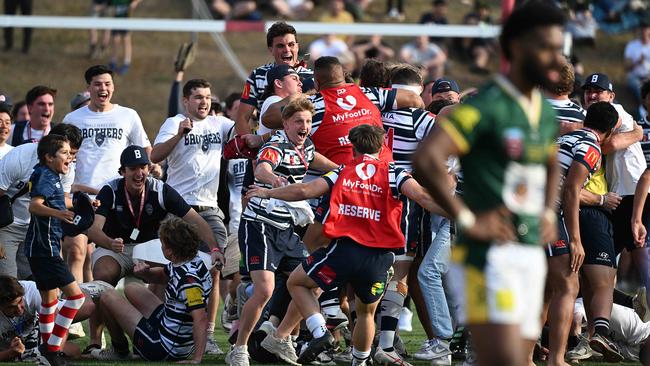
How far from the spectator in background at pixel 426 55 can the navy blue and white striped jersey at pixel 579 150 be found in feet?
39.5

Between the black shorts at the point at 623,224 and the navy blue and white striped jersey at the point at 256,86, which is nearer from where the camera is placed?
the navy blue and white striped jersey at the point at 256,86

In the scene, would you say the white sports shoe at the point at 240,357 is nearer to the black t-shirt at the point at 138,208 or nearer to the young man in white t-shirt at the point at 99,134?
the black t-shirt at the point at 138,208

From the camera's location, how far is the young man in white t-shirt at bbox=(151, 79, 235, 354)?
10.8 meters

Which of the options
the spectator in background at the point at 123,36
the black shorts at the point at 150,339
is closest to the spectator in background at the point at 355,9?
the spectator in background at the point at 123,36

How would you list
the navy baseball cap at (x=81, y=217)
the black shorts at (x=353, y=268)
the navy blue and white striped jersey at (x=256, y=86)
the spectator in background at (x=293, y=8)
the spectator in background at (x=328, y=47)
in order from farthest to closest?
the spectator in background at (x=293, y=8), the spectator in background at (x=328, y=47), the navy blue and white striped jersey at (x=256, y=86), the navy baseball cap at (x=81, y=217), the black shorts at (x=353, y=268)

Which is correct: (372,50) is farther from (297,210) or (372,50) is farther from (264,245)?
(264,245)

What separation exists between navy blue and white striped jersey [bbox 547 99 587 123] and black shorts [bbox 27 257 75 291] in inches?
151

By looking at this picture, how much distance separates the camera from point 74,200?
10211mm

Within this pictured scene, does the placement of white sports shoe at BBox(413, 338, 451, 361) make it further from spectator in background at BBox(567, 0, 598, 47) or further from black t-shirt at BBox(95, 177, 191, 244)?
spectator in background at BBox(567, 0, 598, 47)

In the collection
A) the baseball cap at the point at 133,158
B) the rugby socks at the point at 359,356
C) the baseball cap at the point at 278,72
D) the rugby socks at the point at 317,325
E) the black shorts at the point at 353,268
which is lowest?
the rugby socks at the point at 359,356

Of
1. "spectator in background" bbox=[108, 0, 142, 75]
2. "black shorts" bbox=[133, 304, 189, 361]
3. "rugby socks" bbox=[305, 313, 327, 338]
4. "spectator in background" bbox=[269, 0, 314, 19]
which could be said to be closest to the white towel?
"rugby socks" bbox=[305, 313, 327, 338]

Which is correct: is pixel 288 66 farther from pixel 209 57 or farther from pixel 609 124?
pixel 209 57

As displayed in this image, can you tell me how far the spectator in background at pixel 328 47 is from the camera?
19641 millimetres

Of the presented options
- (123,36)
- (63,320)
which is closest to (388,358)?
(63,320)
